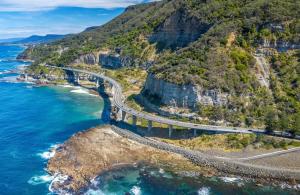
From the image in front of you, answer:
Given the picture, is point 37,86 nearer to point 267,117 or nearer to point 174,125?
point 174,125

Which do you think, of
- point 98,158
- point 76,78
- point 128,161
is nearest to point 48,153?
point 98,158

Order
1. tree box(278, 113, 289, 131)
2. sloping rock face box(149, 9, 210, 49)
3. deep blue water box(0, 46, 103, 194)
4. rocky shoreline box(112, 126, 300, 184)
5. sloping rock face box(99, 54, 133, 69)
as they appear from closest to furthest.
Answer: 1. rocky shoreline box(112, 126, 300, 184)
2. deep blue water box(0, 46, 103, 194)
3. tree box(278, 113, 289, 131)
4. sloping rock face box(149, 9, 210, 49)
5. sloping rock face box(99, 54, 133, 69)

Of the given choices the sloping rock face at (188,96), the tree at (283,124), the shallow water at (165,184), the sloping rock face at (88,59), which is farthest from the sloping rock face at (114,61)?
the shallow water at (165,184)

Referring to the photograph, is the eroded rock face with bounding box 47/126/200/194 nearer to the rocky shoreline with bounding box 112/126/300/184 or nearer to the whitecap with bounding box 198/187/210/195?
the rocky shoreline with bounding box 112/126/300/184

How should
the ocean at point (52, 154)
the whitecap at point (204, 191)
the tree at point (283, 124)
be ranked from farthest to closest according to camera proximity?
the tree at point (283, 124) → the ocean at point (52, 154) → the whitecap at point (204, 191)

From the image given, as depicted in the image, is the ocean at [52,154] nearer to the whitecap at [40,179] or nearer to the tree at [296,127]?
the whitecap at [40,179]

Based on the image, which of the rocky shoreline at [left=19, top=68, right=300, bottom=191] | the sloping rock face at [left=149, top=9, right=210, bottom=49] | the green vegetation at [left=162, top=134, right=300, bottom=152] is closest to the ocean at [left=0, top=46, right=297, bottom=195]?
the rocky shoreline at [left=19, top=68, right=300, bottom=191]
